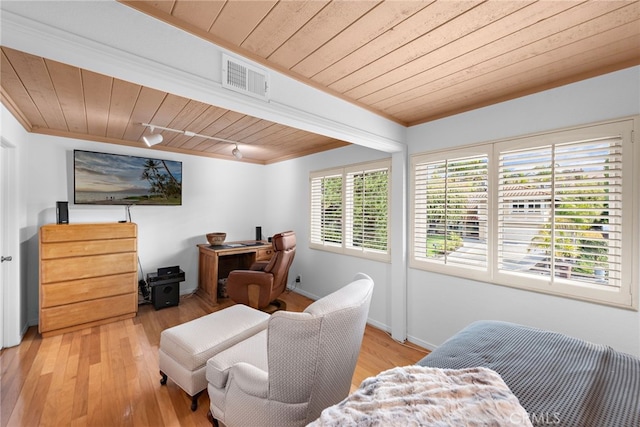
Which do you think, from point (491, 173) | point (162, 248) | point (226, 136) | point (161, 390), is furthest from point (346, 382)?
point (162, 248)

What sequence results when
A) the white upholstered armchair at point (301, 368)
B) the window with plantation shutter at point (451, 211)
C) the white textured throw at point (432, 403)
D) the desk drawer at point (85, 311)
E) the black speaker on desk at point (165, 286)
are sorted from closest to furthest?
the white textured throw at point (432, 403), the white upholstered armchair at point (301, 368), the window with plantation shutter at point (451, 211), the desk drawer at point (85, 311), the black speaker on desk at point (165, 286)

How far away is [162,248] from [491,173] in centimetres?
438

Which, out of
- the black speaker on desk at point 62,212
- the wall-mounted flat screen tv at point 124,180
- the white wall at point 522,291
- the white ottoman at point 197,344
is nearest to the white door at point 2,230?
the black speaker on desk at point 62,212

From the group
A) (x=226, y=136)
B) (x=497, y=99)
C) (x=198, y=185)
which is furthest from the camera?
(x=198, y=185)

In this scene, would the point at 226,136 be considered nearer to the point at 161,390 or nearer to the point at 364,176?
the point at 364,176

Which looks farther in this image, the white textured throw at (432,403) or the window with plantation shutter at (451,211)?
the window with plantation shutter at (451,211)

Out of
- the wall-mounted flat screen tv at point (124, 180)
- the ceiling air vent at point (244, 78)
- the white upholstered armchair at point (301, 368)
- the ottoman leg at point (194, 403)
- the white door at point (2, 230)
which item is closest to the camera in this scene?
the white upholstered armchair at point (301, 368)

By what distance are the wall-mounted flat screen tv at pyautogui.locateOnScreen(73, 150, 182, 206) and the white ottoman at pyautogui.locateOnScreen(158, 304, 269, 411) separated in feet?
8.12

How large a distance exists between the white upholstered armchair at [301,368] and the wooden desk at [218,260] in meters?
2.43

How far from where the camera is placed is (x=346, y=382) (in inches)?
59.3

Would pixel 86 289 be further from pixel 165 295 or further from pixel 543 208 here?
pixel 543 208

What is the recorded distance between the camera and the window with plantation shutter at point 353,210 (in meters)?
3.13

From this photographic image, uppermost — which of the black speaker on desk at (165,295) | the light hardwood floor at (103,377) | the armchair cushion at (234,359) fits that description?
the armchair cushion at (234,359)

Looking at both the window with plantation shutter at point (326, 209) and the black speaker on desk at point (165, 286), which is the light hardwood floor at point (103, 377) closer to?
the black speaker on desk at point (165, 286)
